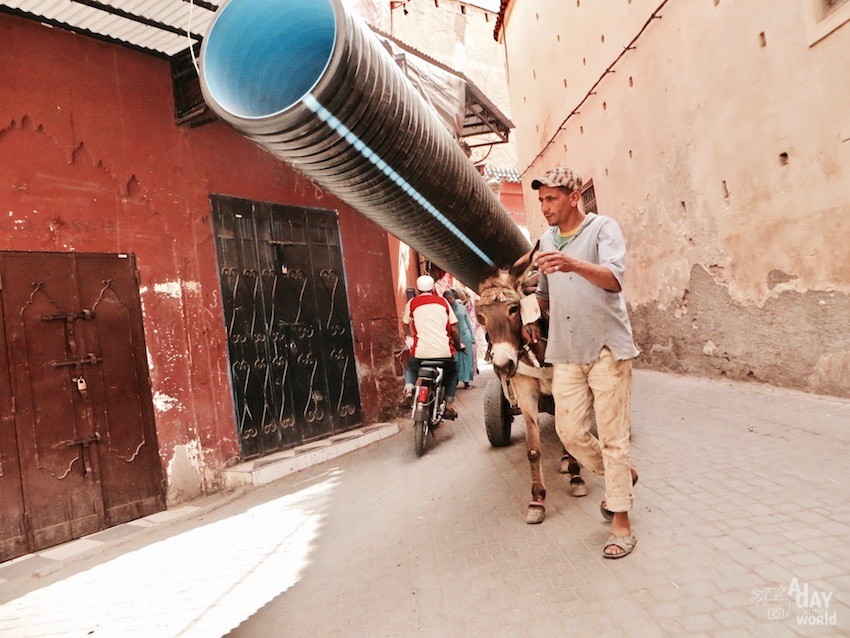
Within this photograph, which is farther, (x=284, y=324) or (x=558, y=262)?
(x=284, y=324)

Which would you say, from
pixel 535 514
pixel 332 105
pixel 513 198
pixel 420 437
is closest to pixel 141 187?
pixel 420 437

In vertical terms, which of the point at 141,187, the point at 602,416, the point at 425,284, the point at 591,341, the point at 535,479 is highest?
the point at 141,187

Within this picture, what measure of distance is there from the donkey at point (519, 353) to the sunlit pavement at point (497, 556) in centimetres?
21

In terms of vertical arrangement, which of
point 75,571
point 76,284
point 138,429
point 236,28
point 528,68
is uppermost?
point 528,68

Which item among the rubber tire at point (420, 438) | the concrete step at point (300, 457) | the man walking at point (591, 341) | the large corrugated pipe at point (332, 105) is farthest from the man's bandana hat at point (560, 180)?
the concrete step at point (300, 457)

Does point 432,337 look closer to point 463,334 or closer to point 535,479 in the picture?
point 535,479

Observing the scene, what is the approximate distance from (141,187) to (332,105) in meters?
3.90

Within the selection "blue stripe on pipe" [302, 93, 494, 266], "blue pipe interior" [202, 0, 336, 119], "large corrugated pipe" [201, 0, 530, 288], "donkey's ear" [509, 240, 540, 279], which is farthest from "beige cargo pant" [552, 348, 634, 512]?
"blue pipe interior" [202, 0, 336, 119]

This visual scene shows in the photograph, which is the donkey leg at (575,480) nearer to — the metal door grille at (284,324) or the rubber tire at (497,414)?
the rubber tire at (497,414)

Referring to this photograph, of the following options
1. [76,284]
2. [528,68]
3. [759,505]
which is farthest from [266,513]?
[528,68]

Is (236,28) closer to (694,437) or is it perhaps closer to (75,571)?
(75,571)

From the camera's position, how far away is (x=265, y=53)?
2.21 metres

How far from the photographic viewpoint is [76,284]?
4.36 meters

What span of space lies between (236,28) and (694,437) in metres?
4.32
